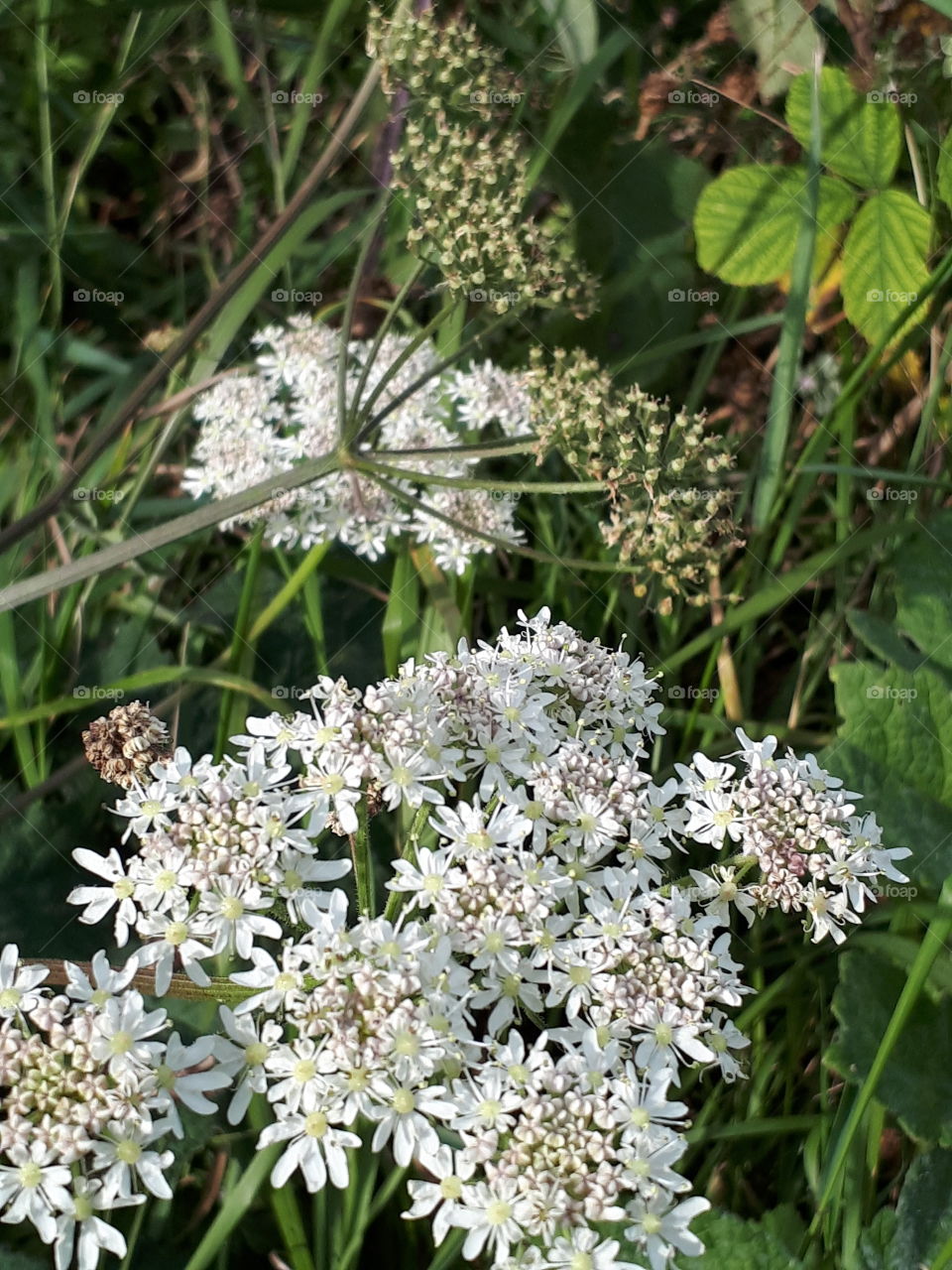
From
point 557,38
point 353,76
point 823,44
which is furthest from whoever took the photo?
point 353,76

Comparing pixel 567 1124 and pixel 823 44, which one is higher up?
pixel 823 44

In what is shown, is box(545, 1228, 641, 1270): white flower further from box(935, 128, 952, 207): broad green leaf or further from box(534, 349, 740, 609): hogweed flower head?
box(935, 128, 952, 207): broad green leaf

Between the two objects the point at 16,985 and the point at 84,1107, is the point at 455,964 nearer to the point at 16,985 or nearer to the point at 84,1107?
the point at 84,1107

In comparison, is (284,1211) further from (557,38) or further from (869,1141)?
(557,38)

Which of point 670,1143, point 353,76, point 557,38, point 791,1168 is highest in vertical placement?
point 557,38

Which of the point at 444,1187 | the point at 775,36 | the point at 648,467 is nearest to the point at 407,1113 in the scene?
the point at 444,1187

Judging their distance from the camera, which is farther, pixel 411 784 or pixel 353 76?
pixel 353 76

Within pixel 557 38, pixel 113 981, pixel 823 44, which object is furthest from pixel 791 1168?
pixel 557 38
